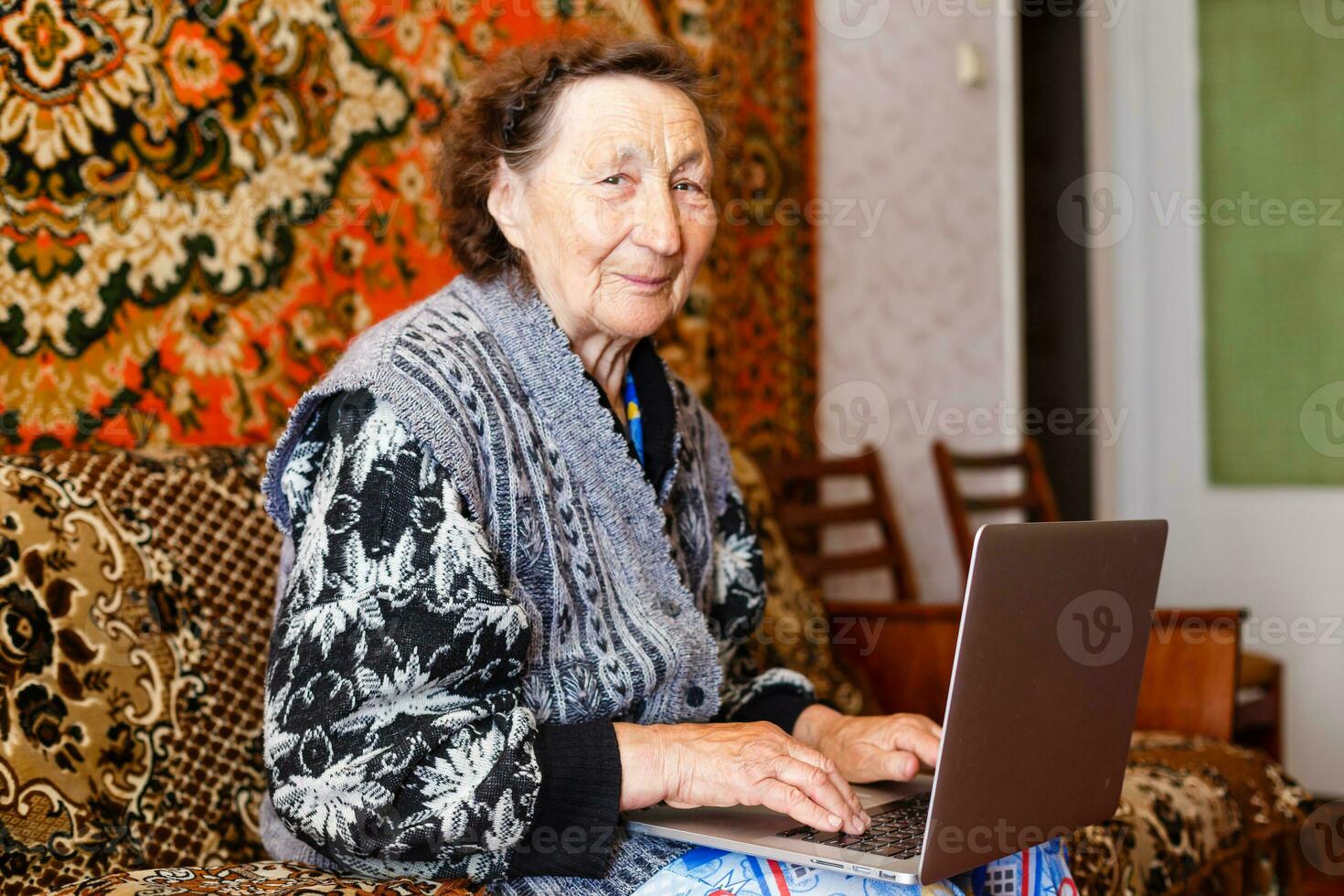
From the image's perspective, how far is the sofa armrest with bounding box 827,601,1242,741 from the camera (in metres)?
2.27

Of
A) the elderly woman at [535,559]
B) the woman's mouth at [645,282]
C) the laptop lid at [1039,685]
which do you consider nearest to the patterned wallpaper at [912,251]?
the elderly woman at [535,559]

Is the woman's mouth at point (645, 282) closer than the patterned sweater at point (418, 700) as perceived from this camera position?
No

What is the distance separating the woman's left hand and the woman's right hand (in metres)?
0.22

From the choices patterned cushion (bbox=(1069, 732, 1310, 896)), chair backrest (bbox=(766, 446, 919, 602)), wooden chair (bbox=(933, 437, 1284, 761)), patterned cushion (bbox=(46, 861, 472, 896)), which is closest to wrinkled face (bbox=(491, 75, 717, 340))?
patterned cushion (bbox=(46, 861, 472, 896))

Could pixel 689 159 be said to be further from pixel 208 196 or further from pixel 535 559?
pixel 208 196

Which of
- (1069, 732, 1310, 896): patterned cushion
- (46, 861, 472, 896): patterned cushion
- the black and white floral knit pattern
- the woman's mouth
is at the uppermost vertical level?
the woman's mouth

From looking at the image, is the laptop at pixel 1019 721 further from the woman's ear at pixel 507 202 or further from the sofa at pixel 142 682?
the woman's ear at pixel 507 202

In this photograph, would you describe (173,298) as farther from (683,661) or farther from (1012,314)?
(1012,314)

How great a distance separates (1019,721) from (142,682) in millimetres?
943

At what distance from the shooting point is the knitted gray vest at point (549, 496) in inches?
48.2

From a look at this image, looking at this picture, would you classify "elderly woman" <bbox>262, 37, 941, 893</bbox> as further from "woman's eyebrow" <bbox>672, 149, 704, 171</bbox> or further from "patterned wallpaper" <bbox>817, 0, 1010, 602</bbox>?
"patterned wallpaper" <bbox>817, 0, 1010, 602</bbox>

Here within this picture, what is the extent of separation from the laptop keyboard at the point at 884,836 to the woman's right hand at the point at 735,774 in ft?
0.04

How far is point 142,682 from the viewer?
1.45m

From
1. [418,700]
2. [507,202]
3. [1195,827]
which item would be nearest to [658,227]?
[507,202]
